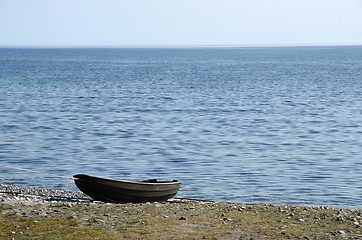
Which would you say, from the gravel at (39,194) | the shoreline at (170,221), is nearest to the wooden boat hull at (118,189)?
the shoreline at (170,221)

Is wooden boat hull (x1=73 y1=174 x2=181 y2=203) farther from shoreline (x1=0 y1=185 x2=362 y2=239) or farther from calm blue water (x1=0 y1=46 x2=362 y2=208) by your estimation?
calm blue water (x1=0 y1=46 x2=362 y2=208)

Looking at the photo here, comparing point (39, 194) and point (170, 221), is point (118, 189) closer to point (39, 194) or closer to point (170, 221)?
point (170, 221)

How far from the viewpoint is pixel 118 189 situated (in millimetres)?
18469

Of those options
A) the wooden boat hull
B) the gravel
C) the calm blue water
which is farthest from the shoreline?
the calm blue water

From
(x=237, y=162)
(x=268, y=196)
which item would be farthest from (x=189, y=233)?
(x=237, y=162)

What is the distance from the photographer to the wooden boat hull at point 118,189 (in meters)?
18.4

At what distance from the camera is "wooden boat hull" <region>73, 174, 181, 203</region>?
1841cm

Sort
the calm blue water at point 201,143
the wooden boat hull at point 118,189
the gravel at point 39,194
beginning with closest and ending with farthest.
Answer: the wooden boat hull at point 118,189 < the gravel at point 39,194 < the calm blue water at point 201,143

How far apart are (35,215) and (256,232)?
7012mm

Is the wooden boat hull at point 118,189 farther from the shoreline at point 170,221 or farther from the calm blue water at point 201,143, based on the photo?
the calm blue water at point 201,143

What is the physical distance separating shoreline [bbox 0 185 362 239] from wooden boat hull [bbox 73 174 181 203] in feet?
1.66

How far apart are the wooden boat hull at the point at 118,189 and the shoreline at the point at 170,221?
1.66ft

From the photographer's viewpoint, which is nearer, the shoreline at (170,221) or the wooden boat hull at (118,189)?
the shoreline at (170,221)

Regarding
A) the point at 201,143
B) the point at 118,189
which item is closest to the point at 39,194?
the point at 118,189
